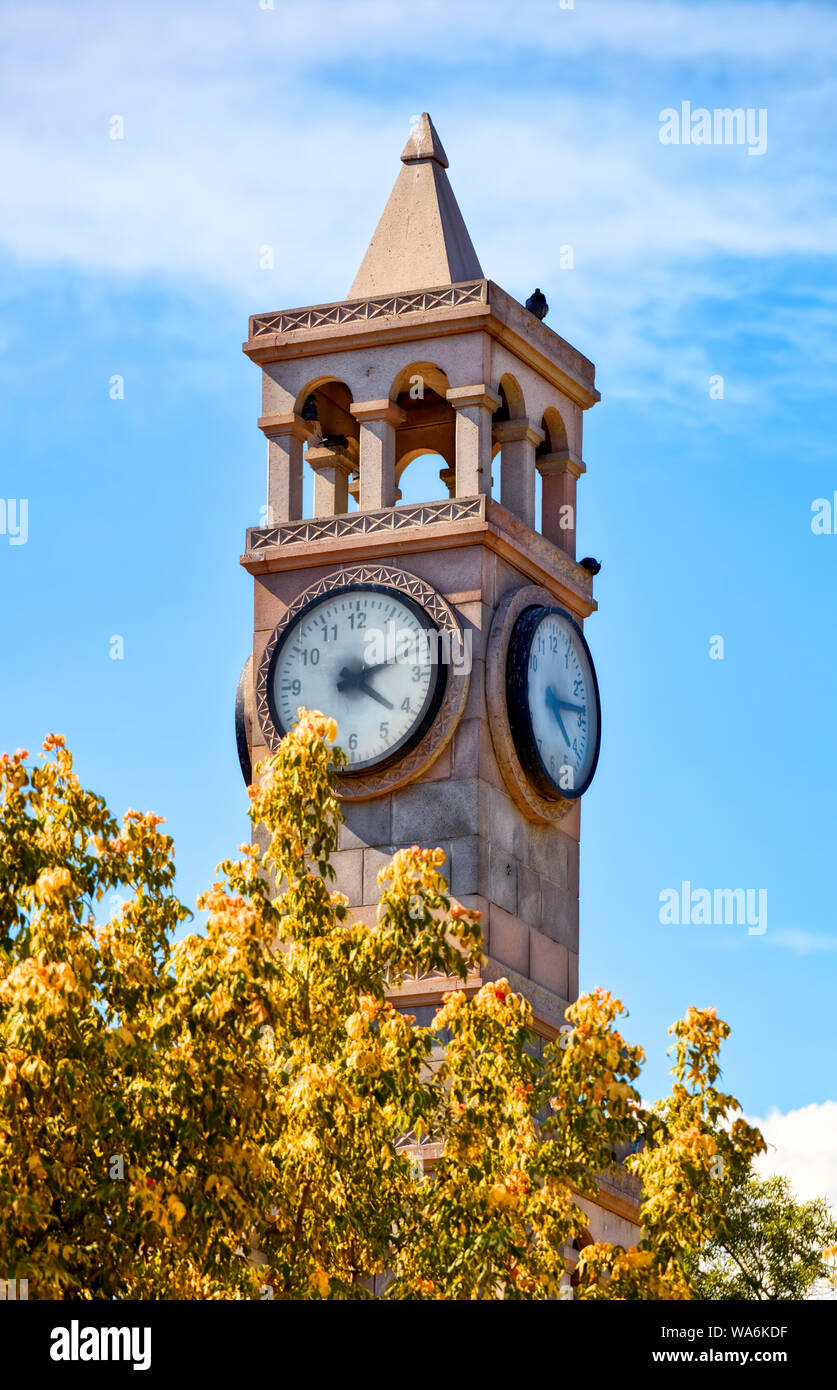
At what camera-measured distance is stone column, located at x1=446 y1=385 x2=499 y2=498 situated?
42812 millimetres

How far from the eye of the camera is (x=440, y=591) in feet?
A: 137

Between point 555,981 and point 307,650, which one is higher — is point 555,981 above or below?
below

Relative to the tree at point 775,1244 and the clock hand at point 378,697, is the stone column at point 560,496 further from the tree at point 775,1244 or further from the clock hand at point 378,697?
the tree at point 775,1244

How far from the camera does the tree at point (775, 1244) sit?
4803 cm

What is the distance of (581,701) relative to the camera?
43281 millimetres

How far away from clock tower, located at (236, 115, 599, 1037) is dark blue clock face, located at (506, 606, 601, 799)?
0.12ft

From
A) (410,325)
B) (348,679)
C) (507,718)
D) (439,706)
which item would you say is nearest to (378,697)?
(348,679)

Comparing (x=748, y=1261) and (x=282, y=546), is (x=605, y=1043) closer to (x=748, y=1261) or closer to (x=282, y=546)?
(x=282, y=546)

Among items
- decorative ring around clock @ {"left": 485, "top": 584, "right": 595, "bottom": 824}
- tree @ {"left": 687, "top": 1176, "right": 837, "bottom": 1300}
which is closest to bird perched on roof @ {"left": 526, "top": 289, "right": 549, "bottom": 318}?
decorative ring around clock @ {"left": 485, "top": 584, "right": 595, "bottom": 824}

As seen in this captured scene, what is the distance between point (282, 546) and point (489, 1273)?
56.4ft

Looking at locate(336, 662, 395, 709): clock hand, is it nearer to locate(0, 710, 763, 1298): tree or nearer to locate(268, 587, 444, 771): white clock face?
locate(268, 587, 444, 771): white clock face

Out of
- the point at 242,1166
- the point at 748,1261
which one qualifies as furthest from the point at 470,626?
the point at 242,1166

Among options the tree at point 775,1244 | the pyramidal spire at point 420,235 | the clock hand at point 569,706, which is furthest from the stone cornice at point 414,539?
the tree at point 775,1244

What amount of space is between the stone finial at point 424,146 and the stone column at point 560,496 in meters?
4.48
